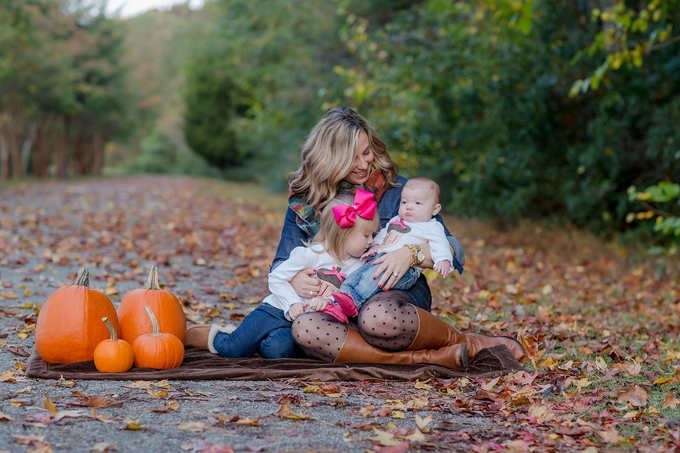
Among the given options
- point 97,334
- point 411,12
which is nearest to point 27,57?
point 411,12

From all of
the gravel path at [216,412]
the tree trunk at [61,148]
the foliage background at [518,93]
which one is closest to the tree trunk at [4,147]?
the tree trunk at [61,148]

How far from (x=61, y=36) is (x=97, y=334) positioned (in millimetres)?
28688

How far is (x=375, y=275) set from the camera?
4.02 meters

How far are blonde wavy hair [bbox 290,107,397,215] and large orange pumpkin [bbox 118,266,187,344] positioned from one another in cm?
98

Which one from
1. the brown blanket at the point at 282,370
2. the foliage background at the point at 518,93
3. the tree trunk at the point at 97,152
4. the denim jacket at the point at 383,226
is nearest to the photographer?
the brown blanket at the point at 282,370

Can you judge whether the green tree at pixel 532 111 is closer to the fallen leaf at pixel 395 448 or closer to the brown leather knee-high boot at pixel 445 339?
the brown leather knee-high boot at pixel 445 339

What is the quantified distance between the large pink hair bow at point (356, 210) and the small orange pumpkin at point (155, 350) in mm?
1113

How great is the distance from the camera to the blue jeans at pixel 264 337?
4.17 meters

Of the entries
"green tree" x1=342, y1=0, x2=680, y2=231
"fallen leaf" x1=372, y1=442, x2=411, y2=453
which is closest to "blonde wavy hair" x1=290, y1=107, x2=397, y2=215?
"fallen leaf" x1=372, y1=442, x2=411, y2=453

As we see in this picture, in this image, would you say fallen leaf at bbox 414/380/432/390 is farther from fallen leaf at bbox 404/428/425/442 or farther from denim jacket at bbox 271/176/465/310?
fallen leaf at bbox 404/428/425/442

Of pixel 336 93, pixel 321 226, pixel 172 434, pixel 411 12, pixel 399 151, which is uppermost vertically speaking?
pixel 411 12

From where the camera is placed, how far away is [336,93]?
16.7 metres

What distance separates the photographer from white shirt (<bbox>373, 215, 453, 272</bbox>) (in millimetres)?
4105

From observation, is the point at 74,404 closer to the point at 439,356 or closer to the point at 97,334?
the point at 97,334
